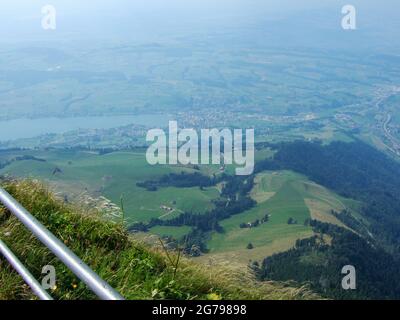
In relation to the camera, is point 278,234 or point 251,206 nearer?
point 278,234

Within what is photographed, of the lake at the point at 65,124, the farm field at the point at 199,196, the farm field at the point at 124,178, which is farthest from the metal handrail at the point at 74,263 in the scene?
the lake at the point at 65,124

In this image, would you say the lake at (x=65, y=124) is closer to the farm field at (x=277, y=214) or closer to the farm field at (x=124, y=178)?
the farm field at (x=124, y=178)

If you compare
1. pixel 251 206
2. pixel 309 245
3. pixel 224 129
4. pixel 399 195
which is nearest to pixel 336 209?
pixel 251 206

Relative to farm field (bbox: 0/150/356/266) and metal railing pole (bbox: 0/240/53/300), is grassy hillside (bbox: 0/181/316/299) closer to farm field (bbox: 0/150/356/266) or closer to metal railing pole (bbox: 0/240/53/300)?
metal railing pole (bbox: 0/240/53/300)

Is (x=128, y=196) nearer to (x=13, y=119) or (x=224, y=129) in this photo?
(x=224, y=129)

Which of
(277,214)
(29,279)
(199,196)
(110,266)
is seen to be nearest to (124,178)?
(199,196)

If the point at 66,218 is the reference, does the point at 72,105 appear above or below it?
below

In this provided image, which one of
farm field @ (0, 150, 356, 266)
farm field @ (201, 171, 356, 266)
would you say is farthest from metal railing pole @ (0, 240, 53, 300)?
farm field @ (0, 150, 356, 266)
